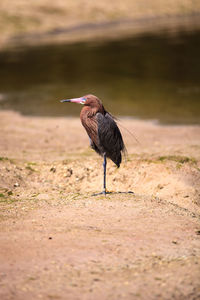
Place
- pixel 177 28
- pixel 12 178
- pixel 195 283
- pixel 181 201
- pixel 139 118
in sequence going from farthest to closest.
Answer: pixel 177 28 < pixel 139 118 < pixel 12 178 < pixel 181 201 < pixel 195 283

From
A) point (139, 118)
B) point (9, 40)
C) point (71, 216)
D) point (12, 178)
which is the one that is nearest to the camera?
point (71, 216)

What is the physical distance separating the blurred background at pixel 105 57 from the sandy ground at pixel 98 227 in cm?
668

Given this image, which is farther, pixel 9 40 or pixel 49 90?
pixel 9 40

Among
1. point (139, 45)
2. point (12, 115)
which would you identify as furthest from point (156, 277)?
point (139, 45)

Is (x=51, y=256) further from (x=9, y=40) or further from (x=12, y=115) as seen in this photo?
(x=9, y=40)

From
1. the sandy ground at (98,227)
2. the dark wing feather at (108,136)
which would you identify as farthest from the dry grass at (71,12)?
the dark wing feather at (108,136)

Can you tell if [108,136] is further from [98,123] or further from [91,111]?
[91,111]

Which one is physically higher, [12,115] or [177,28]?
[177,28]

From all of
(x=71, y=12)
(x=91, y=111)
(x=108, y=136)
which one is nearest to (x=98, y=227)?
(x=108, y=136)

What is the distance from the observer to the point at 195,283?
182 inches

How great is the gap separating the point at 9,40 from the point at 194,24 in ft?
63.3

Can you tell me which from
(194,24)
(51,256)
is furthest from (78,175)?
(194,24)

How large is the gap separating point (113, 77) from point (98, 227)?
58.0ft

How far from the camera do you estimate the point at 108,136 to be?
7176 mm
